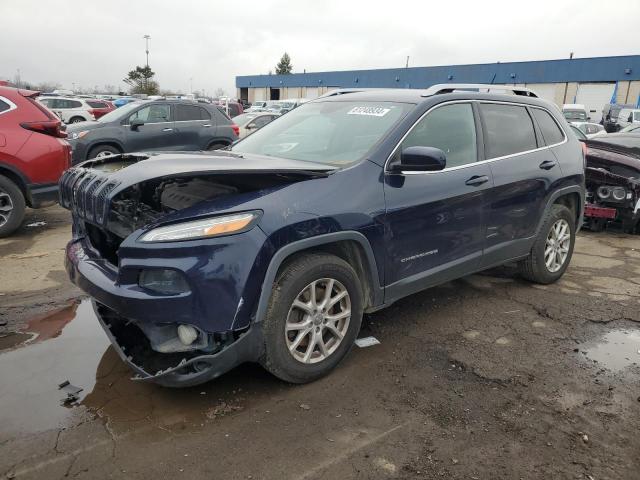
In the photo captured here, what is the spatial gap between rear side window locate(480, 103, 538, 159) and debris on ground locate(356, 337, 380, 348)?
5.74 feet

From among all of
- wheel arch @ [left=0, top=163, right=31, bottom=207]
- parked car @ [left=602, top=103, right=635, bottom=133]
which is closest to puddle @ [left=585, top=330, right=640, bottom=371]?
wheel arch @ [left=0, top=163, right=31, bottom=207]

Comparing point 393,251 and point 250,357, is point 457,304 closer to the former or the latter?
point 393,251

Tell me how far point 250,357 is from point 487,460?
133cm

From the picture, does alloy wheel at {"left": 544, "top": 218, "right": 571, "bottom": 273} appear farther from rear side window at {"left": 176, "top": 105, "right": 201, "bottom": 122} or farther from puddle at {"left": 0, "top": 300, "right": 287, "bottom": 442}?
rear side window at {"left": 176, "top": 105, "right": 201, "bottom": 122}

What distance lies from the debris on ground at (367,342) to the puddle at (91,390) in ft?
2.70

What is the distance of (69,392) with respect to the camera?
305cm

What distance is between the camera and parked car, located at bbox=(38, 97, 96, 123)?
21336 mm

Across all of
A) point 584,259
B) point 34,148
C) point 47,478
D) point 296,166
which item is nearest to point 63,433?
point 47,478

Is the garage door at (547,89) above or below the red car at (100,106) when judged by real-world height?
above

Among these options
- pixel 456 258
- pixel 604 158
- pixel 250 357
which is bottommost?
pixel 250 357

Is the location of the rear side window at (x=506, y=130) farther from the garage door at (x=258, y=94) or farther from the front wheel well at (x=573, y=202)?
the garage door at (x=258, y=94)

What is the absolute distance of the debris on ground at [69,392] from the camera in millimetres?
2961

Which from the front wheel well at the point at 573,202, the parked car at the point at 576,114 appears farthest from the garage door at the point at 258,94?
the front wheel well at the point at 573,202

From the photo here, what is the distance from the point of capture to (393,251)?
346 cm
